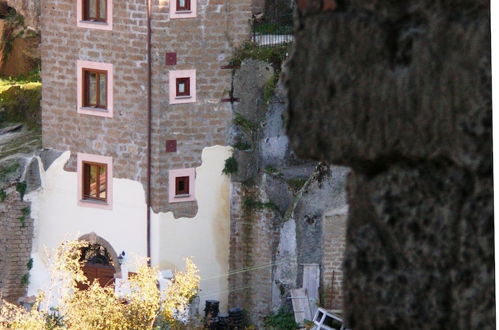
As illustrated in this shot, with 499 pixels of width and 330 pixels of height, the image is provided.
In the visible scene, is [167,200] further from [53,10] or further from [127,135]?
[53,10]

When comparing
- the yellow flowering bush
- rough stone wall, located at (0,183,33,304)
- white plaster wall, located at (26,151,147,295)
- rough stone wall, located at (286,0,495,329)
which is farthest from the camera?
rough stone wall, located at (0,183,33,304)

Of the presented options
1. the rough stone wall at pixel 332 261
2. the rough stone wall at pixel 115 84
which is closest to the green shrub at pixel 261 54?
the rough stone wall at pixel 115 84

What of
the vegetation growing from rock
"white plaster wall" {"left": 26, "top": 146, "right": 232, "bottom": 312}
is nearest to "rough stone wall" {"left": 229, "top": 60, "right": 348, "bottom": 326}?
"white plaster wall" {"left": 26, "top": 146, "right": 232, "bottom": 312}

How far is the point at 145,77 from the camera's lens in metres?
26.5

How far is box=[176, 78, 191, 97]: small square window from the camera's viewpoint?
87.2ft

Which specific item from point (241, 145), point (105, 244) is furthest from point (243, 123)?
point (105, 244)

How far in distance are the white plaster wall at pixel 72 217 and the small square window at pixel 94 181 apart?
19 cm

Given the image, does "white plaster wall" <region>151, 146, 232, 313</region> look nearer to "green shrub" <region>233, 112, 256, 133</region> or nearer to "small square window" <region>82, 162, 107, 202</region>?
"green shrub" <region>233, 112, 256, 133</region>

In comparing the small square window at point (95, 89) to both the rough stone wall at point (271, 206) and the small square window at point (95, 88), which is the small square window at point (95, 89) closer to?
the small square window at point (95, 88)

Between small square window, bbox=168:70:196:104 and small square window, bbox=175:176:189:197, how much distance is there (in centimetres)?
130

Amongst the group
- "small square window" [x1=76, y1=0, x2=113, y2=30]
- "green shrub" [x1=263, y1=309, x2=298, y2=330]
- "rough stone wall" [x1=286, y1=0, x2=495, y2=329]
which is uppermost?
"rough stone wall" [x1=286, y1=0, x2=495, y2=329]

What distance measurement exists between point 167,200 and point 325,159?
2287cm

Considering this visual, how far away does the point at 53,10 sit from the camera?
27.1 meters

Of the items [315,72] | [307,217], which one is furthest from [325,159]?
[307,217]
